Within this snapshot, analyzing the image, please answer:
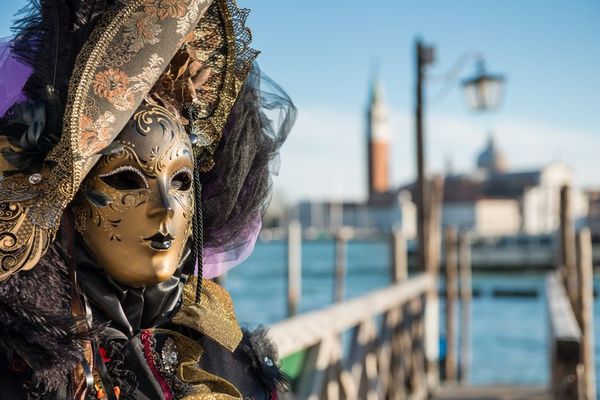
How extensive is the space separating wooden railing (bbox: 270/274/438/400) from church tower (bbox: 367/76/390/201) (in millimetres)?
72239

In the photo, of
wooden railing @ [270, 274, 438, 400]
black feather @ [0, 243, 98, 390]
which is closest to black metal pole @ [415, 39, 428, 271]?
wooden railing @ [270, 274, 438, 400]

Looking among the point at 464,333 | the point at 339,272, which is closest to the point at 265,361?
the point at 464,333

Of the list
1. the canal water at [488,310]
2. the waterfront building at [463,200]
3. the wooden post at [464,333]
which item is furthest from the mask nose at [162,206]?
the waterfront building at [463,200]

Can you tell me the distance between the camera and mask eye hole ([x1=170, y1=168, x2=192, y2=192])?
50.8 inches

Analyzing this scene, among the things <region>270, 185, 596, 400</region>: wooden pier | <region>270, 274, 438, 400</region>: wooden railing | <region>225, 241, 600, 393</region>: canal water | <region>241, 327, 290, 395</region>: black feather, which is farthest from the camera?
<region>225, 241, 600, 393</region>: canal water

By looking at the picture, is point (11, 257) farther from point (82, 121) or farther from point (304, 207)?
point (304, 207)

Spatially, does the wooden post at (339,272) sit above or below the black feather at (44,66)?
below

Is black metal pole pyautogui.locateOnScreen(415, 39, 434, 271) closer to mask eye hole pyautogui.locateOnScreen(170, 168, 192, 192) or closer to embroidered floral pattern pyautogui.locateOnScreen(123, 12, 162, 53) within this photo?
mask eye hole pyautogui.locateOnScreen(170, 168, 192, 192)

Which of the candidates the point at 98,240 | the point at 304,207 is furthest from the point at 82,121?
the point at 304,207

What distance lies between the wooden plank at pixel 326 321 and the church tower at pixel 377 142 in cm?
7492

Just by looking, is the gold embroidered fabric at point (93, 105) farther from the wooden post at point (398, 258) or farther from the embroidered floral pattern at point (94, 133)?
the wooden post at point (398, 258)

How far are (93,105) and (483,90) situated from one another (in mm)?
8214

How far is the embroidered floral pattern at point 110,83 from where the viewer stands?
116cm

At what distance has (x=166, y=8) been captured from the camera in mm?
1224
